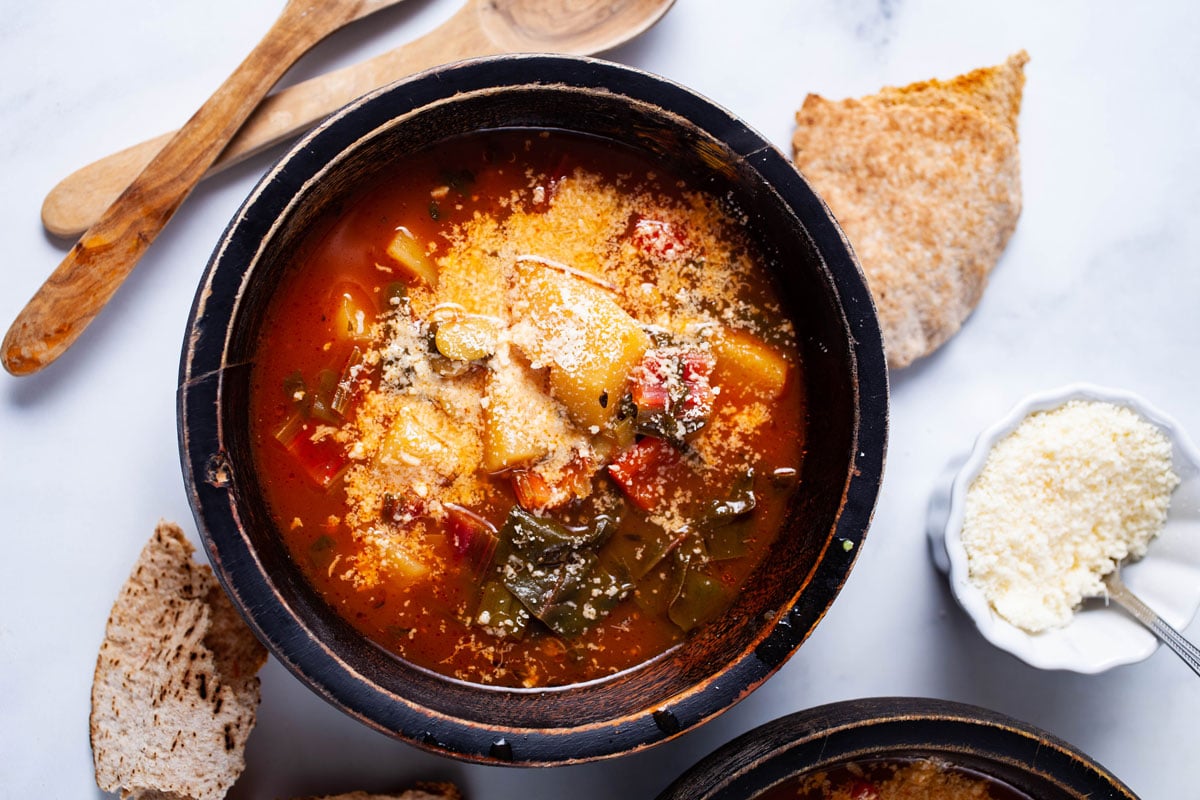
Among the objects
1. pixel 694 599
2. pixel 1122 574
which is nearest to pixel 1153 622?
pixel 1122 574

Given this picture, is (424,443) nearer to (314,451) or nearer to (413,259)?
(314,451)

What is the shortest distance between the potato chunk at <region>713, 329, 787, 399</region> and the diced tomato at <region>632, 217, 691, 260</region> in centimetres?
24

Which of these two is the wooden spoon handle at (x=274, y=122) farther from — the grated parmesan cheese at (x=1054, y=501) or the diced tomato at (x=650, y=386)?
the grated parmesan cheese at (x=1054, y=501)

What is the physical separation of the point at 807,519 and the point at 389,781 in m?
1.41

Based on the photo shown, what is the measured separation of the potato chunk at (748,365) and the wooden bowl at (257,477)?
129 mm

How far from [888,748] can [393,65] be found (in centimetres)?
218

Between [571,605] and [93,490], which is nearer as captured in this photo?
[571,605]

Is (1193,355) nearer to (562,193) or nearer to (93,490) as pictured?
(562,193)

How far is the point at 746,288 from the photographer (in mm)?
2410

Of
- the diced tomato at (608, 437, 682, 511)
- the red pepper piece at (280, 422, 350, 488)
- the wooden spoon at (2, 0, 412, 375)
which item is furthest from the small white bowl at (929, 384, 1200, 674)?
the wooden spoon at (2, 0, 412, 375)

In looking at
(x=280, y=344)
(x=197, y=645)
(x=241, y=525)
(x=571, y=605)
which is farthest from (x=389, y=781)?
(x=280, y=344)

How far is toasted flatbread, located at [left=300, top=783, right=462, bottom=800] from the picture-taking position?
99.7 inches

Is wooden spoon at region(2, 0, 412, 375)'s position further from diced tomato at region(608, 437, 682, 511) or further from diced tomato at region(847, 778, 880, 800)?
diced tomato at region(847, 778, 880, 800)

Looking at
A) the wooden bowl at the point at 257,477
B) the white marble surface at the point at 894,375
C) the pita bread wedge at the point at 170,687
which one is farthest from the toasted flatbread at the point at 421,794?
the wooden bowl at the point at 257,477
